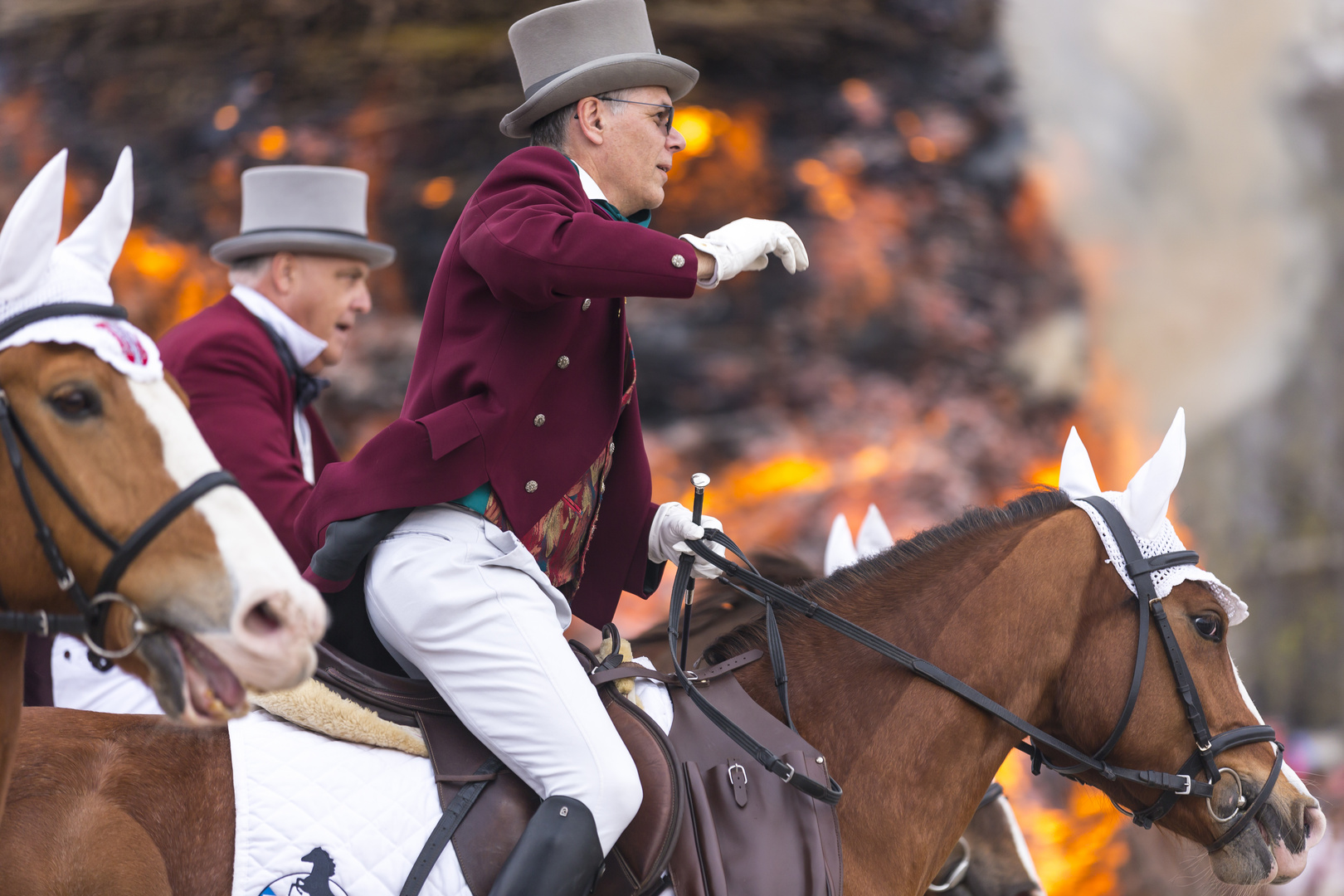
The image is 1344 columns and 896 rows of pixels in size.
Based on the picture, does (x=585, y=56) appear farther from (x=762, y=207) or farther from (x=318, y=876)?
(x=762, y=207)

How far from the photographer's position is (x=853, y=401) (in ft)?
25.4

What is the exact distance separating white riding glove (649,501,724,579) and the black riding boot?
0.78 m

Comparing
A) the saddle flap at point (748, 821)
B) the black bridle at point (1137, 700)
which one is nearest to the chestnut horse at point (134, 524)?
the saddle flap at point (748, 821)

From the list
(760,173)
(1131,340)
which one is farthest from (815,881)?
(1131,340)

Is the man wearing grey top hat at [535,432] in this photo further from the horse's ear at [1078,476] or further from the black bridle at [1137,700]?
the horse's ear at [1078,476]

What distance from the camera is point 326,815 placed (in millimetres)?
1953

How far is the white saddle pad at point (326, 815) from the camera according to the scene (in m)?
1.91

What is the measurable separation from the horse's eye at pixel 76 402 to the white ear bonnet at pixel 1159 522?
2033 mm

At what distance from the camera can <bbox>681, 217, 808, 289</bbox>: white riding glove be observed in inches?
85.7

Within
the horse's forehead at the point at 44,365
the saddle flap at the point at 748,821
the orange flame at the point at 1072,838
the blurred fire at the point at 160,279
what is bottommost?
the orange flame at the point at 1072,838

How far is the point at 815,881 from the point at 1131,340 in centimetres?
682

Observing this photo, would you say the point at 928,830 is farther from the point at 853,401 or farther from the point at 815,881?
the point at 853,401

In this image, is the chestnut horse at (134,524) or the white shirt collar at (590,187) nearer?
the chestnut horse at (134,524)

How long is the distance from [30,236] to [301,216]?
2836 millimetres
